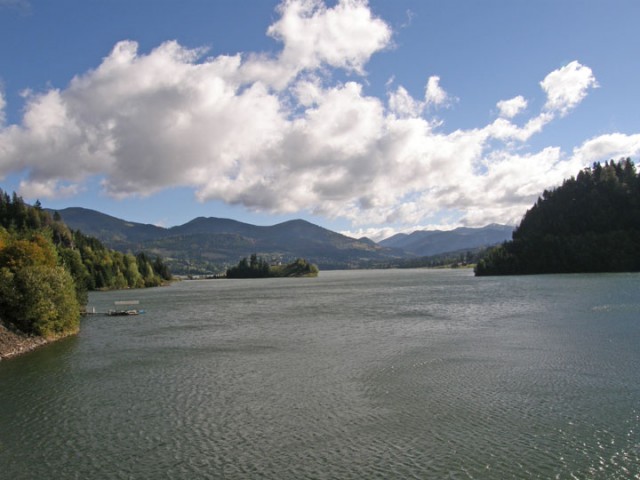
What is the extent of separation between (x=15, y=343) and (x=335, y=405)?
147 feet

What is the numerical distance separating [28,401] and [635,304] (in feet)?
300

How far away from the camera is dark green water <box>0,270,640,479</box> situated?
24500 millimetres

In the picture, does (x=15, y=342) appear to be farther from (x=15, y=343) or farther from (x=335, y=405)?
(x=335, y=405)

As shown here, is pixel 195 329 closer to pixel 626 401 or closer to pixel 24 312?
pixel 24 312

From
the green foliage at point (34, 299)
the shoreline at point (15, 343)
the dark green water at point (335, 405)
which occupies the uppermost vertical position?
the green foliage at point (34, 299)

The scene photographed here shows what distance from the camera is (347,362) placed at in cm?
4803

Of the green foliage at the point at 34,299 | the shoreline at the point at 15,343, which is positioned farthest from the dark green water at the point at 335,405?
the green foliage at the point at 34,299

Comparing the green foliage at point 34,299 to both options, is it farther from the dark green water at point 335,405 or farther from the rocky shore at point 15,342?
the dark green water at point 335,405

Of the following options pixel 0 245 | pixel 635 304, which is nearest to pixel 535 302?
pixel 635 304

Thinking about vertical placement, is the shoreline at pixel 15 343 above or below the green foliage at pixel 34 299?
below

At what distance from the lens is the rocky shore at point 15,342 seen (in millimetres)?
54825

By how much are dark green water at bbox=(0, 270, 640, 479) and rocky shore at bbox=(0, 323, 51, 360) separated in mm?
2261

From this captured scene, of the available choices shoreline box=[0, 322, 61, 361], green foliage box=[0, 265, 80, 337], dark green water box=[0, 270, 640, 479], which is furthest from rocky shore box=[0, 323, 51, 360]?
dark green water box=[0, 270, 640, 479]

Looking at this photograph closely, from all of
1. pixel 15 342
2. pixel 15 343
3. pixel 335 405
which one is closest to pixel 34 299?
pixel 15 342
